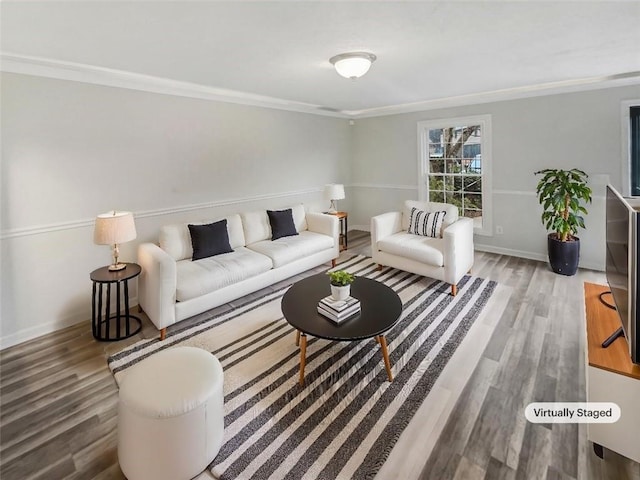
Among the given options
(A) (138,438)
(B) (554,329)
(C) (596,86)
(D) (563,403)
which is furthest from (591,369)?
(C) (596,86)

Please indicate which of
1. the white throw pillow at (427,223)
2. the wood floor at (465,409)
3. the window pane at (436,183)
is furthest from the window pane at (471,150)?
the wood floor at (465,409)

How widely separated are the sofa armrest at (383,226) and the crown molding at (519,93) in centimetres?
197

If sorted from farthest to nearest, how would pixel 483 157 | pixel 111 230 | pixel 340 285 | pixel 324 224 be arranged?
pixel 483 157 → pixel 324 224 → pixel 111 230 → pixel 340 285

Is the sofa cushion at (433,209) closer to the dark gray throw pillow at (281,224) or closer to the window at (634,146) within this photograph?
the dark gray throw pillow at (281,224)

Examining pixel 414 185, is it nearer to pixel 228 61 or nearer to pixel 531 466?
pixel 228 61

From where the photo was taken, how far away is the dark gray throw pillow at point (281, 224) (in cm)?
434

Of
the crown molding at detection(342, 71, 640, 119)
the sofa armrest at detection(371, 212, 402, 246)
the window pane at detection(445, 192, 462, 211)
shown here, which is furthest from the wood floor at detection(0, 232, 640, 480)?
the crown molding at detection(342, 71, 640, 119)

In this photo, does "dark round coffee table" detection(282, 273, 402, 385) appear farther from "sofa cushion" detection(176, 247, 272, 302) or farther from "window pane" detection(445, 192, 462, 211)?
"window pane" detection(445, 192, 462, 211)

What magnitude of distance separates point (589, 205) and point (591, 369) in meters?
3.34

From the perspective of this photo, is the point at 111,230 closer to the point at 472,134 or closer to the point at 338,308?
the point at 338,308

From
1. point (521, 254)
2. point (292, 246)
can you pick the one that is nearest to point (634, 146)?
point (521, 254)

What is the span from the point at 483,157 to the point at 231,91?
3632 mm

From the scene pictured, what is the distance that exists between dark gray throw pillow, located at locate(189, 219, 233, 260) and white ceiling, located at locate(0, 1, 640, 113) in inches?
60.6

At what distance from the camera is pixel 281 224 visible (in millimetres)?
4367
